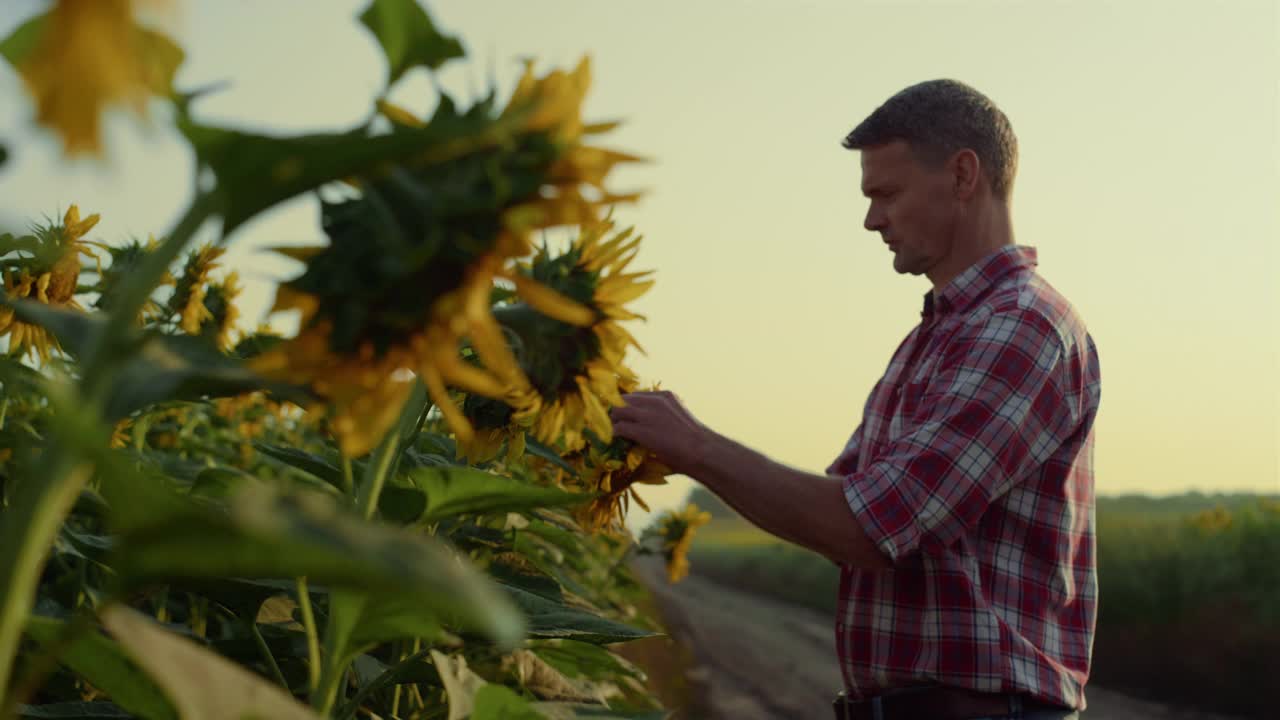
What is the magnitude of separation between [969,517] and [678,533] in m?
2.44

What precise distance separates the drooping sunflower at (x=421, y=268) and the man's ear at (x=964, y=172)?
2.14m

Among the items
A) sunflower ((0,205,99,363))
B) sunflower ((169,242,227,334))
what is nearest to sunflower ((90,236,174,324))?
sunflower ((0,205,99,363))

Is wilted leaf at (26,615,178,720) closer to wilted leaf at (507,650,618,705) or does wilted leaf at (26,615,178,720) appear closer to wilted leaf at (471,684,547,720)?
wilted leaf at (471,684,547,720)

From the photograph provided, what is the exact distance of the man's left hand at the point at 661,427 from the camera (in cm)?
183

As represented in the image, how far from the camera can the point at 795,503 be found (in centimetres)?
232

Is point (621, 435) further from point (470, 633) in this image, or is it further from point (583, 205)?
point (583, 205)

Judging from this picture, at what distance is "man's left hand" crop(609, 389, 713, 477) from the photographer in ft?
6.01

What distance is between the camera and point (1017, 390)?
2271mm

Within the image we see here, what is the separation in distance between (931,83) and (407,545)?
2579 mm

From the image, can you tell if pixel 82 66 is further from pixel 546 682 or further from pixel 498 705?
pixel 546 682

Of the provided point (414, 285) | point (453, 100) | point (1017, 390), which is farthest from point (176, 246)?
point (1017, 390)

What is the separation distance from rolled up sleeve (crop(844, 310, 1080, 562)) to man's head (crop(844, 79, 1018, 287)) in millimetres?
465

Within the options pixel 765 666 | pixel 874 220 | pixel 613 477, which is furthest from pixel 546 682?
pixel 765 666

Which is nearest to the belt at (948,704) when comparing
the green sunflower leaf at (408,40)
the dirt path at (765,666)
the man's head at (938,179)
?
the man's head at (938,179)
